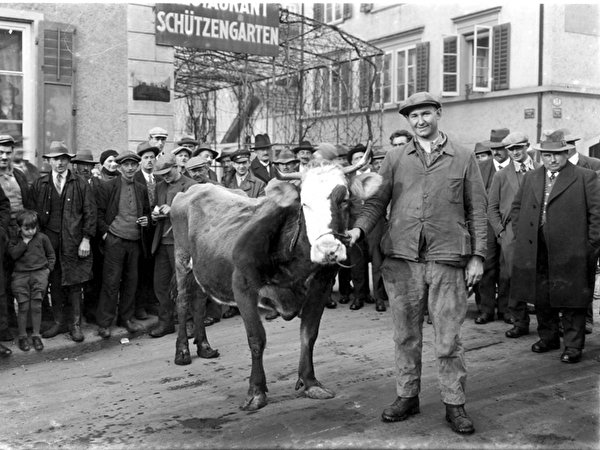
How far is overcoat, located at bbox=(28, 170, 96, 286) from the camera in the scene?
7309 millimetres

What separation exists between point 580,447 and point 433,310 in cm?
123

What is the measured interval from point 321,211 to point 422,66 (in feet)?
52.0

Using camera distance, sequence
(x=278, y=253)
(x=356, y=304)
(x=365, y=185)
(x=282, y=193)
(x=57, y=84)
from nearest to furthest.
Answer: (x=365, y=185), (x=282, y=193), (x=278, y=253), (x=356, y=304), (x=57, y=84)

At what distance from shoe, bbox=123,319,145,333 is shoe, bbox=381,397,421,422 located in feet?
12.7

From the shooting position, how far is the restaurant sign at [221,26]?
1093 centimetres

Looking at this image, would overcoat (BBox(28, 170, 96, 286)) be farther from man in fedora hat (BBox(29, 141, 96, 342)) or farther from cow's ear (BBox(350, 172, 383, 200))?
cow's ear (BBox(350, 172, 383, 200))

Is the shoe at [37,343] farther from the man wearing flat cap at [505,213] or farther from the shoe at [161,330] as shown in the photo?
the man wearing flat cap at [505,213]

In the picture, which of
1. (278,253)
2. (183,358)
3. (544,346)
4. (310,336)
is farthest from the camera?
(544,346)

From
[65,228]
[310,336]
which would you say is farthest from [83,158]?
[310,336]

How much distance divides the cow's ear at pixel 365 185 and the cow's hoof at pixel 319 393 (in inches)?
61.8

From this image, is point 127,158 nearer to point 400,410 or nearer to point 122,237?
point 122,237

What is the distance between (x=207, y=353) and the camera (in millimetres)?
6773

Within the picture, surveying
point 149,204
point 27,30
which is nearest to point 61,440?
point 149,204

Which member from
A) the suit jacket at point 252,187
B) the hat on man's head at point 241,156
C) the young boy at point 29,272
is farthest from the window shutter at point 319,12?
the young boy at point 29,272
